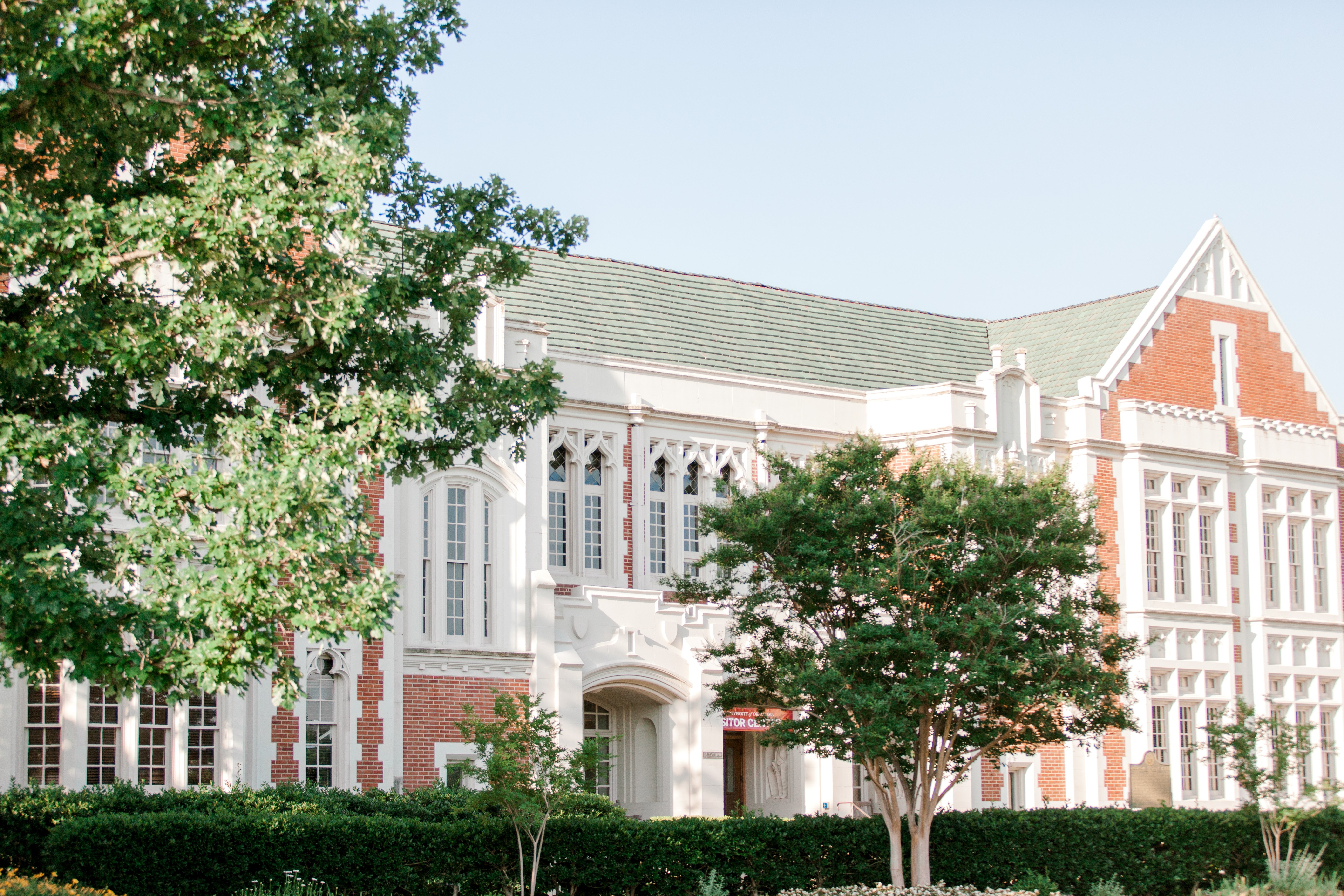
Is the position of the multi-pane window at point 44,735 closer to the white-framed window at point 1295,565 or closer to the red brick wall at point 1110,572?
the red brick wall at point 1110,572

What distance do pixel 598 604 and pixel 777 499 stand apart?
592cm

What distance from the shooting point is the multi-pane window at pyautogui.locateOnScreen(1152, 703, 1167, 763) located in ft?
103

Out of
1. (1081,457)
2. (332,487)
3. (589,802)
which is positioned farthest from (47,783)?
(1081,457)

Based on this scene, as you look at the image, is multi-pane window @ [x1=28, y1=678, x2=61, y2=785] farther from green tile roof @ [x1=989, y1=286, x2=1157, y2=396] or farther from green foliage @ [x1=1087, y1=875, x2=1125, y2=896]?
green tile roof @ [x1=989, y1=286, x2=1157, y2=396]

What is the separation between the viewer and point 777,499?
21656 millimetres

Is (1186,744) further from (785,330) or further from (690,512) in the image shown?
(785,330)

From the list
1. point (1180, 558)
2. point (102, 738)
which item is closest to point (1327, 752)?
point (1180, 558)

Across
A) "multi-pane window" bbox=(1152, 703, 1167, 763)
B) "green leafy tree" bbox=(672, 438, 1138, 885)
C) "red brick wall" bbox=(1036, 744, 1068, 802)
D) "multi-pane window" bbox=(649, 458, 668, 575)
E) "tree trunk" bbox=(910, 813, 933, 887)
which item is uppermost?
"multi-pane window" bbox=(649, 458, 668, 575)

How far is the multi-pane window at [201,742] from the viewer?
73.3 feet

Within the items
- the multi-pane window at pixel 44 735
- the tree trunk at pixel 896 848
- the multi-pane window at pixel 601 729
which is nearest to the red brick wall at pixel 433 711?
the multi-pane window at pixel 601 729

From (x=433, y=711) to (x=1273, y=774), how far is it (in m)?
14.2

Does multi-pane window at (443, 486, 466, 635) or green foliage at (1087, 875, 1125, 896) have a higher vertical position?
multi-pane window at (443, 486, 466, 635)

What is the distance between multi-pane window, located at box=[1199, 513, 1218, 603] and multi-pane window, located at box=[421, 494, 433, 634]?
15.9 metres

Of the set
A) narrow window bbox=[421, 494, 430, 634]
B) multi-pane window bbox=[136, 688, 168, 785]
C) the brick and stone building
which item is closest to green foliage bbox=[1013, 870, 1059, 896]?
the brick and stone building
